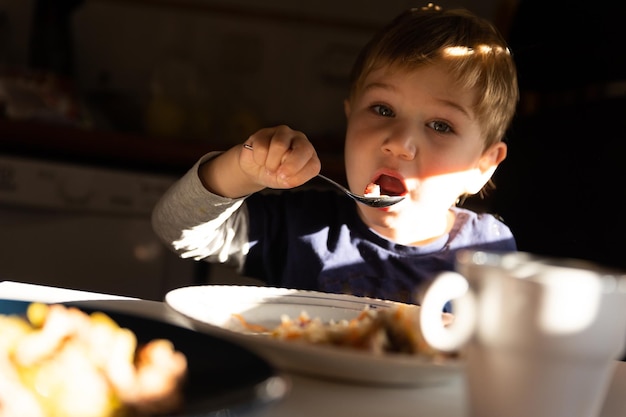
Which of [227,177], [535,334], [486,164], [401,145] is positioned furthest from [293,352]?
[486,164]

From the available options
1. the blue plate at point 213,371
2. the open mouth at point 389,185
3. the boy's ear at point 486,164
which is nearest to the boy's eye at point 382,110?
the open mouth at point 389,185

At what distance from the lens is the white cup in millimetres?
465

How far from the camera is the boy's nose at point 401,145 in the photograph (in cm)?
124

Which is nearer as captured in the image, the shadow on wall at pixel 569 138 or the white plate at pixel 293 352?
the white plate at pixel 293 352

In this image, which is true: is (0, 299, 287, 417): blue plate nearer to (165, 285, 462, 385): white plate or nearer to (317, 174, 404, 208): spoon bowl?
(165, 285, 462, 385): white plate

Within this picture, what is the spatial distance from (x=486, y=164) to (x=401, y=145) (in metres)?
0.29

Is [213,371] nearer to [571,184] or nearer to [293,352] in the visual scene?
[293,352]

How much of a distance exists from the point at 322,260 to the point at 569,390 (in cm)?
83

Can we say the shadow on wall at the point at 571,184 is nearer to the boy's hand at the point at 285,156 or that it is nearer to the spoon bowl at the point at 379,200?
the spoon bowl at the point at 379,200

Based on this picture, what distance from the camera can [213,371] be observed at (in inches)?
19.9

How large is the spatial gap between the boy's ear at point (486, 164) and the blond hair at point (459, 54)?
0.02m

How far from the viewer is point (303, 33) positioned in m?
3.12

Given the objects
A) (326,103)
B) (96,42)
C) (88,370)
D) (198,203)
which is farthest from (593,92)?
(96,42)

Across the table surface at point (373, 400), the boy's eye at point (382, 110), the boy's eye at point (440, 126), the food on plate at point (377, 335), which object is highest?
the boy's eye at point (382, 110)
